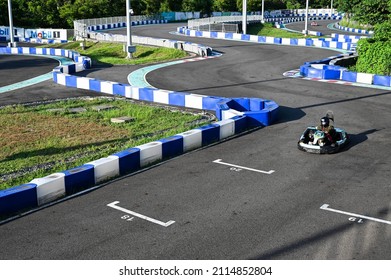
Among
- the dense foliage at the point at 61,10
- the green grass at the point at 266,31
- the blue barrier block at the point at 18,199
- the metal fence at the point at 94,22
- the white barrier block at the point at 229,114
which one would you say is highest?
the dense foliage at the point at 61,10

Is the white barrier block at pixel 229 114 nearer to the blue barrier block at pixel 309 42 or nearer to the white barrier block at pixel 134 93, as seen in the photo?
the white barrier block at pixel 134 93

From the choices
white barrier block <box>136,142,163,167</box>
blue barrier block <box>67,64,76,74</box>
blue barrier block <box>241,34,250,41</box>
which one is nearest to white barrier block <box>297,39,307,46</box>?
blue barrier block <box>241,34,250,41</box>

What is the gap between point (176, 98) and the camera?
56.5 ft

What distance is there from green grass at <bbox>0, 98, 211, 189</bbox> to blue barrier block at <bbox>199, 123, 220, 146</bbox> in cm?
114

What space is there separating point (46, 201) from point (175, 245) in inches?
117

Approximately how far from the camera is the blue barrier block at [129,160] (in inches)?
404

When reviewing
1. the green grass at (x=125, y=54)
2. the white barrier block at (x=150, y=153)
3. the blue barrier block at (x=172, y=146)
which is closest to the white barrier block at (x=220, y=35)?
the green grass at (x=125, y=54)

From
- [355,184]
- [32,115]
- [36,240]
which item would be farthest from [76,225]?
[32,115]

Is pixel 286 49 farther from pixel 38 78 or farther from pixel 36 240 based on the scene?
pixel 36 240

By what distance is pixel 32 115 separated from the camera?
15.8 meters

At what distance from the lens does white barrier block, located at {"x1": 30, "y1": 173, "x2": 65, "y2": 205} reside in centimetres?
876

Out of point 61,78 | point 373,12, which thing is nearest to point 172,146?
point 61,78

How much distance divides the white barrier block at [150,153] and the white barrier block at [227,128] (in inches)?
90.6

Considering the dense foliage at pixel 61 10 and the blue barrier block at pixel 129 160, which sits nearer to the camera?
the blue barrier block at pixel 129 160
